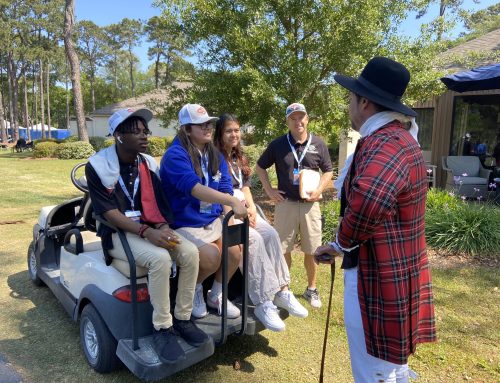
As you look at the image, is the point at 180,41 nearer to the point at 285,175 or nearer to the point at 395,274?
the point at 285,175

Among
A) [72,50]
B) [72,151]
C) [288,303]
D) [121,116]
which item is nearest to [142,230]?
[121,116]

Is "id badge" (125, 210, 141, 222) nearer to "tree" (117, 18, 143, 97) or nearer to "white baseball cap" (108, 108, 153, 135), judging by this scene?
"white baseball cap" (108, 108, 153, 135)

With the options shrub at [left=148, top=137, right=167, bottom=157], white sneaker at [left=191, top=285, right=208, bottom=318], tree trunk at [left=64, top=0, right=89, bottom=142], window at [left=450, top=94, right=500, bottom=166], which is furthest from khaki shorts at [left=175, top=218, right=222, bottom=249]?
shrub at [left=148, top=137, right=167, bottom=157]

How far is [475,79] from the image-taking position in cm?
736

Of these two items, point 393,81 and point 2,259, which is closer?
point 393,81

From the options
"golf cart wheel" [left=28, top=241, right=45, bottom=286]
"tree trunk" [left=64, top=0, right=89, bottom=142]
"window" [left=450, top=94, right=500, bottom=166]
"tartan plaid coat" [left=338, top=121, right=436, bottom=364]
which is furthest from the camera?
"tree trunk" [left=64, top=0, right=89, bottom=142]

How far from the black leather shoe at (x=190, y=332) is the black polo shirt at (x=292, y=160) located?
1.89 meters

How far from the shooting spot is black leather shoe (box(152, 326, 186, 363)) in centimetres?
266

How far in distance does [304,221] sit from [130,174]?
200 centimetres

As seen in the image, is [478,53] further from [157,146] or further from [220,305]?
[157,146]

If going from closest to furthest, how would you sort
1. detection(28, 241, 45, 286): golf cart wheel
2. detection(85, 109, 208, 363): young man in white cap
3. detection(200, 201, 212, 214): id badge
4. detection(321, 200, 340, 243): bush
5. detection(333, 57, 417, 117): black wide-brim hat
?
detection(333, 57, 417, 117): black wide-brim hat < detection(85, 109, 208, 363): young man in white cap < detection(200, 201, 212, 214): id badge < detection(28, 241, 45, 286): golf cart wheel < detection(321, 200, 340, 243): bush

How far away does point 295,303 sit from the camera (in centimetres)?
336

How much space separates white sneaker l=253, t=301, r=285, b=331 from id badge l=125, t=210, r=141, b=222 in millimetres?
1171

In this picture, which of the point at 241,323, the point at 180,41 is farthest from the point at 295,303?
the point at 180,41
